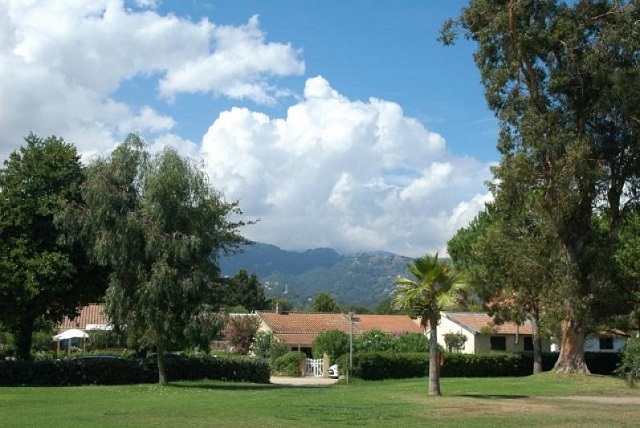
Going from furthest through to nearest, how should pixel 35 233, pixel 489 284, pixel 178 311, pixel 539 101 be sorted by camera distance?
pixel 489 284, pixel 539 101, pixel 35 233, pixel 178 311

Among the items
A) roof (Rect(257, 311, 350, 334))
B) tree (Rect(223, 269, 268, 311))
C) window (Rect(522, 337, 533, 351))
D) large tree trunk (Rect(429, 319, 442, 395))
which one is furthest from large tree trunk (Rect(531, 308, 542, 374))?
tree (Rect(223, 269, 268, 311))

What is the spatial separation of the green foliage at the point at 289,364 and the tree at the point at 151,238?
65.4 feet

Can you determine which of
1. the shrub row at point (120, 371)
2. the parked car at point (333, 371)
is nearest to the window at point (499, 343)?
the parked car at point (333, 371)

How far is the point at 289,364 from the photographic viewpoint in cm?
5503

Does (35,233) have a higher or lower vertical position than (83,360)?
higher

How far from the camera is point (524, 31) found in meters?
38.6

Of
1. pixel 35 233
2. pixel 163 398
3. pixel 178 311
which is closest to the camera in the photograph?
pixel 163 398

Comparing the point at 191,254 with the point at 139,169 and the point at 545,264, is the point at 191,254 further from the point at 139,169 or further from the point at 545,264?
the point at 545,264

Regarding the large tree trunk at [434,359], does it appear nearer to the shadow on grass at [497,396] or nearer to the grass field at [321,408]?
the grass field at [321,408]

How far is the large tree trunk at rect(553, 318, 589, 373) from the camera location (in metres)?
40.4

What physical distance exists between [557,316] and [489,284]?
5405 millimetres

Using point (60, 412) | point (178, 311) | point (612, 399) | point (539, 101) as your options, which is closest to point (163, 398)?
point (60, 412)

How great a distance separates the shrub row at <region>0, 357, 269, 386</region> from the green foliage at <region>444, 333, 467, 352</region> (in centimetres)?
2828

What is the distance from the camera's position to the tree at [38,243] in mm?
35000
